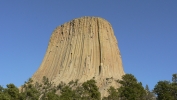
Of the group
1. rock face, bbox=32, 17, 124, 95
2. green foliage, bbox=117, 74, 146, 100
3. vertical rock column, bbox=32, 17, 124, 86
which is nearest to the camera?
green foliage, bbox=117, 74, 146, 100

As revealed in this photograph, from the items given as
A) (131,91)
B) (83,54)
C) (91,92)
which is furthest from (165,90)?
(83,54)

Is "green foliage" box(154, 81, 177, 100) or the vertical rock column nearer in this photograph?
"green foliage" box(154, 81, 177, 100)

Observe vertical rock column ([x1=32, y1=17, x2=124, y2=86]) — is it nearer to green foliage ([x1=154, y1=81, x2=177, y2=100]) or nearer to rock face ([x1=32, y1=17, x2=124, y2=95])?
rock face ([x1=32, y1=17, x2=124, y2=95])

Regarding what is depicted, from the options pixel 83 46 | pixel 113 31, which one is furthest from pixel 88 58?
pixel 113 31

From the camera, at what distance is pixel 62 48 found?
7675 centimetres

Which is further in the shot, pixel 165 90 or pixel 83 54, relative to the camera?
pixel 83 54

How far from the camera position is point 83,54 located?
236 ft

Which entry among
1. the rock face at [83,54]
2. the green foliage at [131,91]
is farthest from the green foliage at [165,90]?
the rock face at [83,54]

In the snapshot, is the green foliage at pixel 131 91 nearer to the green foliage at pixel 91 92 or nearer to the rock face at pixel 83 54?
the green foliage at pixel 91 92

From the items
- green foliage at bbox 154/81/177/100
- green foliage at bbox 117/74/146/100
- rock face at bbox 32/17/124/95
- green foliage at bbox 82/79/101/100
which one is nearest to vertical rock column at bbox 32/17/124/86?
rock face at bbox 32/17/124/95

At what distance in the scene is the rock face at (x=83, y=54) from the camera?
68688 millimetres

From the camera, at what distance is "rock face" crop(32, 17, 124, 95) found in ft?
225

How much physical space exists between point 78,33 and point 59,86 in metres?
18.2

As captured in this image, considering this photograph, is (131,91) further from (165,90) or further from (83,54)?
(83,54)
